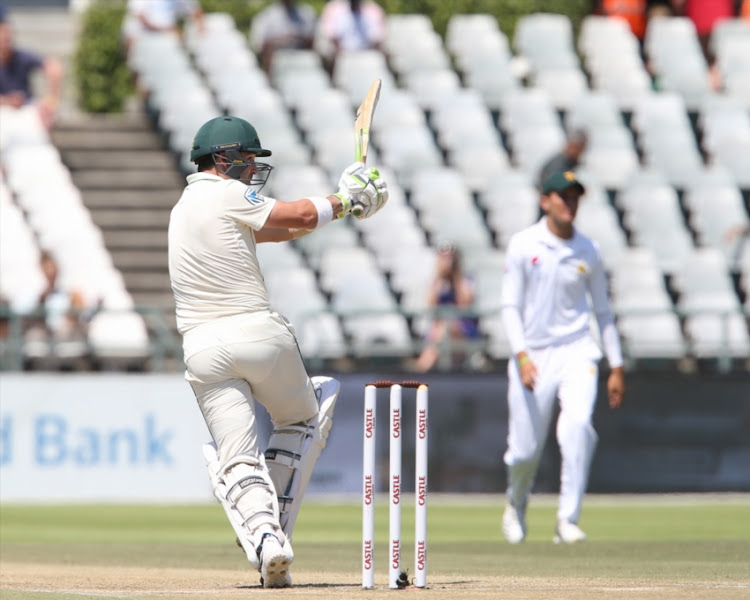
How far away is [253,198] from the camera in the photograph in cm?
689

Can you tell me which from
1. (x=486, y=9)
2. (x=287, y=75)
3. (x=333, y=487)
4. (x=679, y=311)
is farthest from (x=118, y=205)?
(x=486, y=9)

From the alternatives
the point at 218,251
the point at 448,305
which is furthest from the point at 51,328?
the point at 218,251

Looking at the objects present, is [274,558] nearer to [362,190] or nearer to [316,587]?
[316,587]

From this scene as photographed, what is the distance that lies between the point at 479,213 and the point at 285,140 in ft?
7.95

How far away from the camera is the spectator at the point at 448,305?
49.7ft

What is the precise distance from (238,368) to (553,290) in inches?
137

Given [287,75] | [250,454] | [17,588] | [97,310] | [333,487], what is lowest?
[17,588]

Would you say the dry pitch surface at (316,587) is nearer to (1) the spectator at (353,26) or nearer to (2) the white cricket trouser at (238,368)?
(2) the white cricket trouser at (238,368)

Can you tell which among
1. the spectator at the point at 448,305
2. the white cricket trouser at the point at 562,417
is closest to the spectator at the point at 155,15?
the spectator at the point at 448,305

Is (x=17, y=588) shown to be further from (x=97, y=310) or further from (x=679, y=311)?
(x=679, y=311)

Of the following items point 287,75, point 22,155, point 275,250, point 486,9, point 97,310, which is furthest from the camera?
point 486,9

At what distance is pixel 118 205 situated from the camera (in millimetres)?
19016

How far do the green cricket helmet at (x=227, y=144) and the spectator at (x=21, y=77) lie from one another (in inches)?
482

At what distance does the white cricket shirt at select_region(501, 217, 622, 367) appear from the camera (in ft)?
32.4
